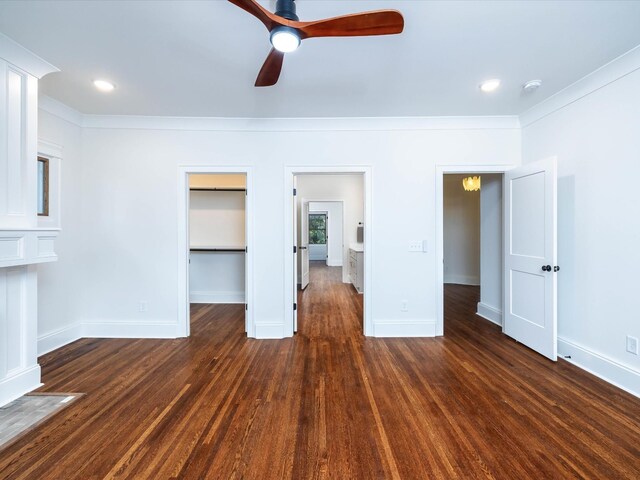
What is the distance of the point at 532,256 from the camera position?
114 inches

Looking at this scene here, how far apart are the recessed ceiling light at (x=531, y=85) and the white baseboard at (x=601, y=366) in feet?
8.04

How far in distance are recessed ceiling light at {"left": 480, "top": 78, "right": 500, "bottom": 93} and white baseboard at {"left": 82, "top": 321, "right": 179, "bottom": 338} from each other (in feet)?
13.5

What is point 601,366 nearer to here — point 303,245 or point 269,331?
point 269,331

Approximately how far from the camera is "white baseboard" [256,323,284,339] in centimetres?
331

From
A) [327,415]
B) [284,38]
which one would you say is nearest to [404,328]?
[327,415]

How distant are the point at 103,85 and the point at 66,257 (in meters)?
1.89

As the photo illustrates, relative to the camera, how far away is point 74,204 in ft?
10.5

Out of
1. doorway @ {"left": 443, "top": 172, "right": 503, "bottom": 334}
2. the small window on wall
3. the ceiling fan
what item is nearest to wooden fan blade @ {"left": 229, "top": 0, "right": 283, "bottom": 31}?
the ceiling fan

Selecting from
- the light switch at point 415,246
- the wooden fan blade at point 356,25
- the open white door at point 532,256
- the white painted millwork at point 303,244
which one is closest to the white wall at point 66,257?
the wooden fan blade at point 356,25

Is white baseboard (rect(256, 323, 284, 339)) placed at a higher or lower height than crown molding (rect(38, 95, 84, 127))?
lower

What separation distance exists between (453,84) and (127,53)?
9.00 feet

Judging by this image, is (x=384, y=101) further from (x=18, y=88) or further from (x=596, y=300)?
(x=18, y=88)

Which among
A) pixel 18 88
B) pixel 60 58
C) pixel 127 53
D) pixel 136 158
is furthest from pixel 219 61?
pixel 136 158

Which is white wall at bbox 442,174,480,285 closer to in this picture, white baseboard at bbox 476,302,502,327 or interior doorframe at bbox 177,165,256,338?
white baseboard at bbox 476,302,502,327
